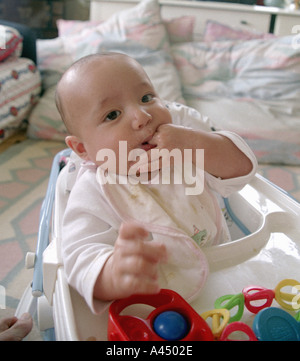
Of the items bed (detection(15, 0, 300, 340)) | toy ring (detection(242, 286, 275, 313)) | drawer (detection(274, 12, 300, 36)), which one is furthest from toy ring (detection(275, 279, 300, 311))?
drawer (detection(274, 12, 300, 36))

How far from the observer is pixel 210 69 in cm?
162

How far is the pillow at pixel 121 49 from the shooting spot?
1.53 meters

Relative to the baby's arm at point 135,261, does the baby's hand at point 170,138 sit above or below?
above

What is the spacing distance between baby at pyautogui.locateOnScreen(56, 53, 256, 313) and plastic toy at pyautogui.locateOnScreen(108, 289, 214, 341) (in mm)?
66

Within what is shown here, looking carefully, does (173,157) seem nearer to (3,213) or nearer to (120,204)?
(120,204)

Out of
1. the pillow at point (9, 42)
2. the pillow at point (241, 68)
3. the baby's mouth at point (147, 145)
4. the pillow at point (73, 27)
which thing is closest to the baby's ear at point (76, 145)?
the baby's mouth at point (147, 145)

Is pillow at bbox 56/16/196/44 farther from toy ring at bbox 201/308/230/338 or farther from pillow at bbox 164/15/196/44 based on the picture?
toy ring at bbox 201/308/230/338

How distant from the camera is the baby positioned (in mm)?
482

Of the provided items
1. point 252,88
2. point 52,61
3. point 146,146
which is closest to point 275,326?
point 146,146

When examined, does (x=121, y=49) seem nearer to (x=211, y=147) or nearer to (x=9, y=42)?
(x=9, y=42)

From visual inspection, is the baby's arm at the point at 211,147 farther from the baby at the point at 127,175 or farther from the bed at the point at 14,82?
the bed at the point at 14,82

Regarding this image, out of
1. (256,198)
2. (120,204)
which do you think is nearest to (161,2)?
(256,198)

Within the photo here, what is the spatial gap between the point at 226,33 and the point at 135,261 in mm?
→ 1553
